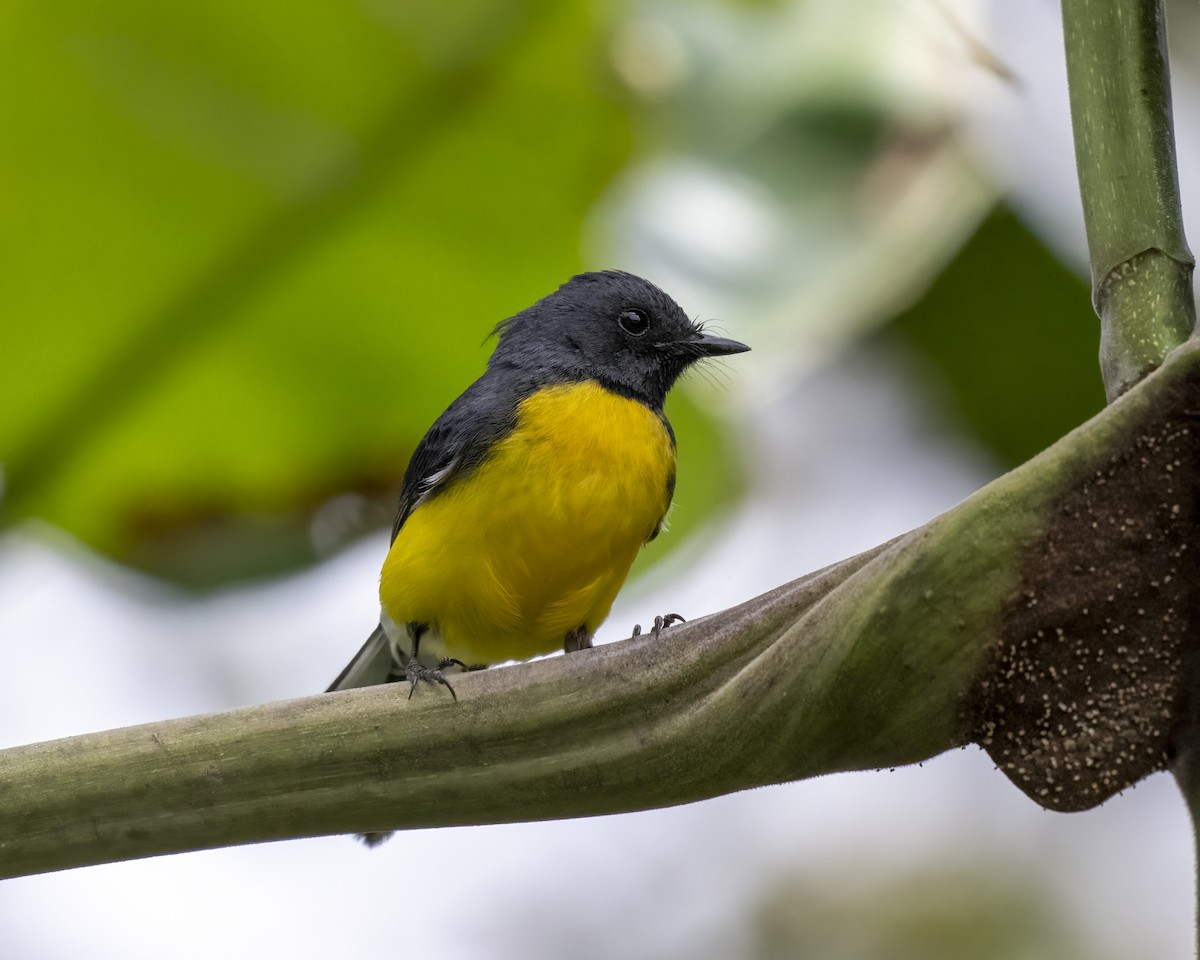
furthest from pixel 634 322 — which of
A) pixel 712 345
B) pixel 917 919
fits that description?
pixel 917 919

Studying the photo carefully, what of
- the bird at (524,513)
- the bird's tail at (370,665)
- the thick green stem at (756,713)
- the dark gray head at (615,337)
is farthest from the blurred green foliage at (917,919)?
the thick green stem at (756,713)

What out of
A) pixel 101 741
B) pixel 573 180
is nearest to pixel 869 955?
pixel 573 180

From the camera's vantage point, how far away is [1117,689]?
3.25 feet

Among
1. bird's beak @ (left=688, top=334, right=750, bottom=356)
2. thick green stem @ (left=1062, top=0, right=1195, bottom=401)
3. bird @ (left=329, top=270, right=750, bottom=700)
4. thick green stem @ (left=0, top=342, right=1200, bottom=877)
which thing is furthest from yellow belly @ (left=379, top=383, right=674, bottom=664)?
thick green stem @ (left=1062, top=0, right=1195, bottom=401)

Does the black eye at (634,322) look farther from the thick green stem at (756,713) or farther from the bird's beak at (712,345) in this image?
the thick green stem at (756,713)

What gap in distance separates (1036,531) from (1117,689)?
12cm

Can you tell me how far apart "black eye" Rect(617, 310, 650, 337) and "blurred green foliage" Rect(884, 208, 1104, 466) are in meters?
0.69

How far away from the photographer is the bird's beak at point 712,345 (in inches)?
135

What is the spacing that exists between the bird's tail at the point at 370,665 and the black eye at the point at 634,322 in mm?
947

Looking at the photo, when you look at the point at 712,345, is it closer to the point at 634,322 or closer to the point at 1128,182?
the point at 634,322

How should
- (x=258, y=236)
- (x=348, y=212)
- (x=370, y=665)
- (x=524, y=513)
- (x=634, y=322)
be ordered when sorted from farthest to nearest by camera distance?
(x=634, y=322) → (x=370, y=665) → (x=524, y=513) → (x=348, y=212) → (x=258, y=236)

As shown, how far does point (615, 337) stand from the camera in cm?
354

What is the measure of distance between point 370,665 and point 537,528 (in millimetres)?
771

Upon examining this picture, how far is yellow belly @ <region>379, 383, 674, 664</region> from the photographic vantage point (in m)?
2.94
